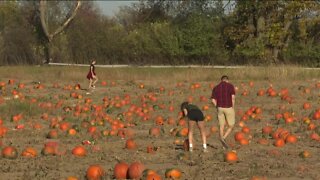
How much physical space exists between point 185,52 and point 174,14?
610 cm

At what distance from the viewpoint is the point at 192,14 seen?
5103cm

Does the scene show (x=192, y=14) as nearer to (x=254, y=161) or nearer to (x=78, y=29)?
(x=78, y=29)

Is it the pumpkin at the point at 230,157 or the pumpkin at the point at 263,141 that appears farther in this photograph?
the pumpkin at the point at 263,141

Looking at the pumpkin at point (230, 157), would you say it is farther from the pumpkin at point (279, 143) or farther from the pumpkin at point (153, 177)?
the pumpkin at point (153, 177)

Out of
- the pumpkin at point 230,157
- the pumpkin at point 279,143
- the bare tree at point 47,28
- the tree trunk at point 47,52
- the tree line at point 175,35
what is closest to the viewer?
the pumpkin at point 230,157

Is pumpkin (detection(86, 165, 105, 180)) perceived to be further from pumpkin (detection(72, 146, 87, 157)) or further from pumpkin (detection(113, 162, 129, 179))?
pumpkin (detection(72, 146, 87, 157))

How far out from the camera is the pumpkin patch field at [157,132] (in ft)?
32.1

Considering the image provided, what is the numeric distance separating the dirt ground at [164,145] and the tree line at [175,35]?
20.9 meters

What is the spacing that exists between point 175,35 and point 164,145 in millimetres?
37941

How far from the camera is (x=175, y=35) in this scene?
5019 cm

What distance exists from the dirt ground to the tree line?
20.9 metres

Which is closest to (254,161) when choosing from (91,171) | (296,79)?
(91,171)

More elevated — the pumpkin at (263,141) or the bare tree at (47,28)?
the bare tree at (47,28)

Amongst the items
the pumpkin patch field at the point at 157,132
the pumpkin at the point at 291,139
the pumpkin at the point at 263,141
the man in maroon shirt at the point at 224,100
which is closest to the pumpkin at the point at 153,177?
the pumpkin patch field at the point at 157,132
